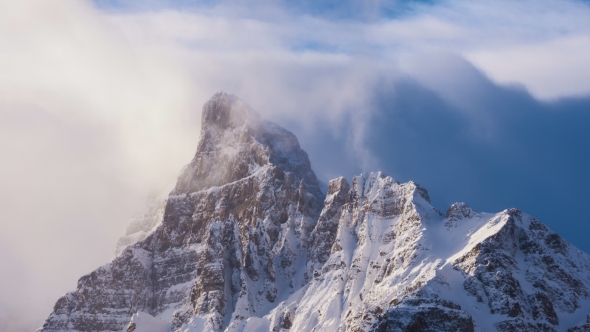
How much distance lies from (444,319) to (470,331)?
18.5ft

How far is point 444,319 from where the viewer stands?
197 metres

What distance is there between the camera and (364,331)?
652 feet

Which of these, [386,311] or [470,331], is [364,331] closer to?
[386,311]

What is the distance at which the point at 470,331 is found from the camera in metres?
199

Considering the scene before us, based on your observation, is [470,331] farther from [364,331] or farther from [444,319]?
[364,331]

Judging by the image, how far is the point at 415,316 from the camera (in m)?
196

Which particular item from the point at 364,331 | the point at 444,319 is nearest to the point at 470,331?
the point at 444,319

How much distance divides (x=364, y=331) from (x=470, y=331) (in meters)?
18.7

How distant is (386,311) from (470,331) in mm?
15243

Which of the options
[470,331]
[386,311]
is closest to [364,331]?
[386,311]

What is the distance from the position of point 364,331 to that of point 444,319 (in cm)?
1412
